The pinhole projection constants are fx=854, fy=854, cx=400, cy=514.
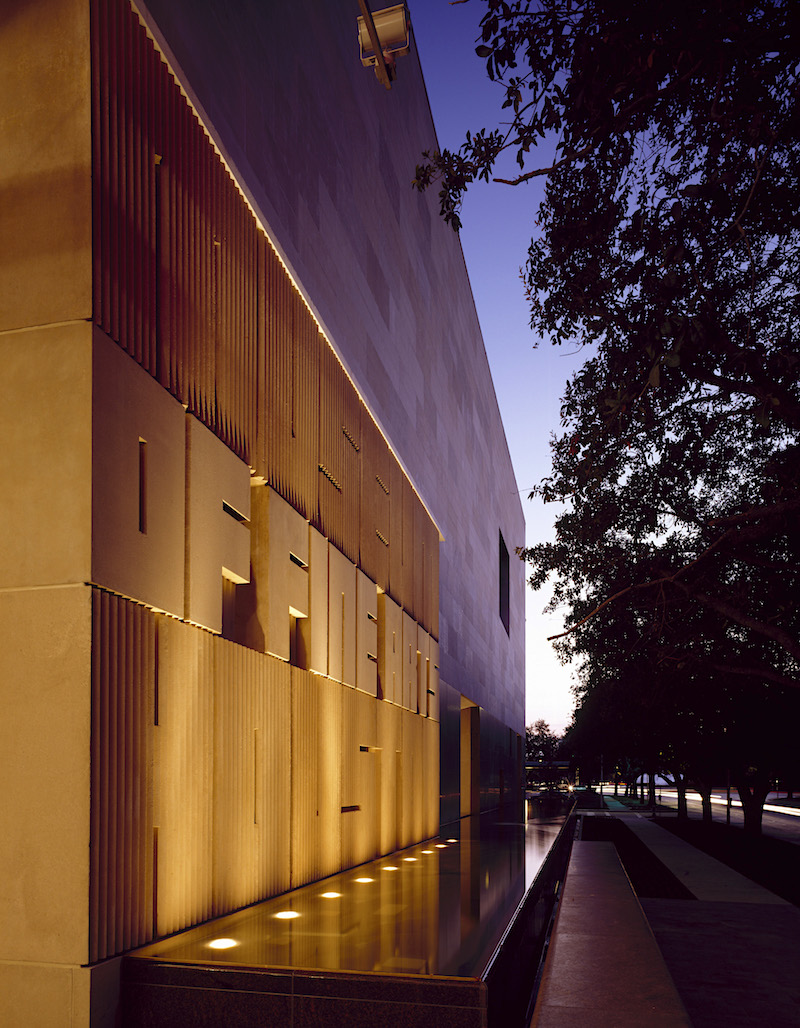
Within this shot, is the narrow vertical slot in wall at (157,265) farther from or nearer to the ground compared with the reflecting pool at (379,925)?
farther from the ground

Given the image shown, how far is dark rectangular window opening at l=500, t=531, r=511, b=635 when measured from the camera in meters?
37.4

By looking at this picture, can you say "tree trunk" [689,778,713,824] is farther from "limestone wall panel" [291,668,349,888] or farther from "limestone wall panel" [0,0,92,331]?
"limestone wall panel" [0,0,92,331]

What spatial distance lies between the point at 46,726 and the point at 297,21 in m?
8.86

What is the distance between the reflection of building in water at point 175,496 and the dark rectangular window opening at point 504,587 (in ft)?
84.5

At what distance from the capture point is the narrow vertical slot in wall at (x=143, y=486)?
5.27 m

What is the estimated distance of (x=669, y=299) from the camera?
7668 millimetres

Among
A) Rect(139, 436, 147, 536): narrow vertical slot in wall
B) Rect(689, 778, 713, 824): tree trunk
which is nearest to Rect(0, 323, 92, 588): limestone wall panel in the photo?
Rect(139, 436, 147, 536): narrow vertical slot in wall

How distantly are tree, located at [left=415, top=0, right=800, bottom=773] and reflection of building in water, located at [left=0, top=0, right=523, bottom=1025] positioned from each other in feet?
7.43

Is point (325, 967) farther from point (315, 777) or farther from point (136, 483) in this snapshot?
point (315, 777)

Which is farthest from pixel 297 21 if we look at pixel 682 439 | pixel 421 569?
pixel 421 569

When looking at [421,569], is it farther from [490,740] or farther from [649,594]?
[490,740]

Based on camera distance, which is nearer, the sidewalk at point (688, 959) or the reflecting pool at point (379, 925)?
the reflecting pool at point (379, 925)

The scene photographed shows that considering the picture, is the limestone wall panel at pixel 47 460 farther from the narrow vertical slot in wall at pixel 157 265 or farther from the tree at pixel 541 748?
the tree at pixel 541 748

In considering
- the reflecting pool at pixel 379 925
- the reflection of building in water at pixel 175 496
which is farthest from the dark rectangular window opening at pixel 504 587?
the reflecting pool at pixel 379 925
